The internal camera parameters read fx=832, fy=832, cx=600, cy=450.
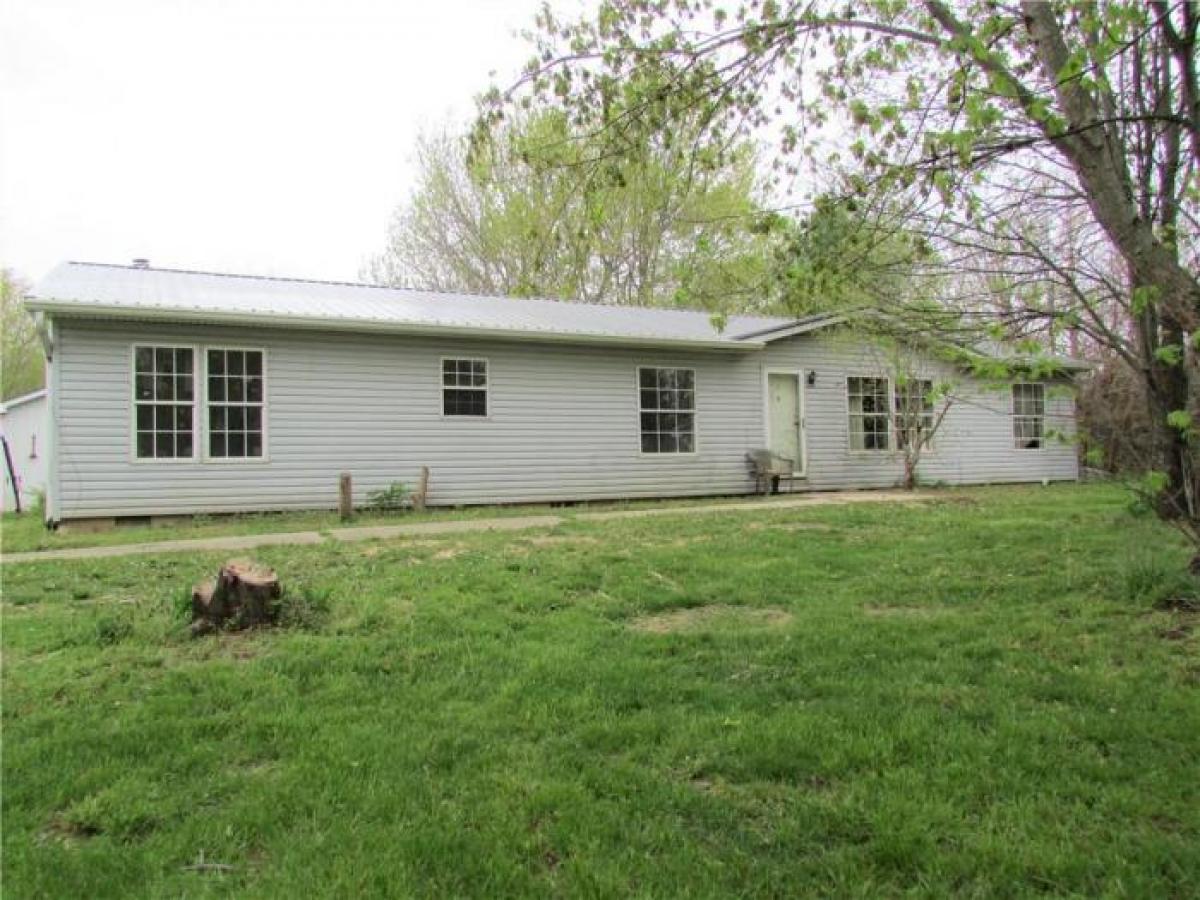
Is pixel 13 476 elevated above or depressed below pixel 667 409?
below

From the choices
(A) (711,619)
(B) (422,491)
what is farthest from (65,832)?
(B) (422,491)

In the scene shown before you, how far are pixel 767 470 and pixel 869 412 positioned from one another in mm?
2971

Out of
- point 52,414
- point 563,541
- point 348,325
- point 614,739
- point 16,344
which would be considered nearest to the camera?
point 614,739

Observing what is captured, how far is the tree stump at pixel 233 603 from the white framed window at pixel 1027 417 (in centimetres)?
1672

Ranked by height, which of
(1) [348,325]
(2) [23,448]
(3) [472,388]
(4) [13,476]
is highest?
(1) [348,325]

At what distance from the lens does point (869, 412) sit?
16.2 metres

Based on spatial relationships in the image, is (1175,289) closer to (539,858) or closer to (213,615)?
(539,858)

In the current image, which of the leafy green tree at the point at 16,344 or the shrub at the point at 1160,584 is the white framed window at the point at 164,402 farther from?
the leafy green tree at the point at 16,344

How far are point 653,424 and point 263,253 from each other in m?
20.2

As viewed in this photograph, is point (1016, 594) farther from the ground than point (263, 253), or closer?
closer

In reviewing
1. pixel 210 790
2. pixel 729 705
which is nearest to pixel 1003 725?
pixel 729 705

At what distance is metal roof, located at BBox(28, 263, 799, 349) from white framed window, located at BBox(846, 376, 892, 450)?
76.9 inches

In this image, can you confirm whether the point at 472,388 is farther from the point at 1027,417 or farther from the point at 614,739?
the point at 1027,417

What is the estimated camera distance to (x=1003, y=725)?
134 inches
